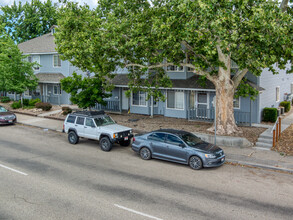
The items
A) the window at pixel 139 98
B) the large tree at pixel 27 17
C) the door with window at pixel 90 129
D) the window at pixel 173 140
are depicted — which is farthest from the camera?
the large tree at pixel 27 17

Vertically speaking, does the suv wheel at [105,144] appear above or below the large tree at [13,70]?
below

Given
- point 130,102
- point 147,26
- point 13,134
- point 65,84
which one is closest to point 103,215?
point 147,26

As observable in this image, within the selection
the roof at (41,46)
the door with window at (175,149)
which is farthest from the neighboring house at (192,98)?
the door with window at (175,149)

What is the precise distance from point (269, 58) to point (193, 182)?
23.1ft

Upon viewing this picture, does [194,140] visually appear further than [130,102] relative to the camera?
No

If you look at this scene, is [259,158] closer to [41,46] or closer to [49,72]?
[49,72]

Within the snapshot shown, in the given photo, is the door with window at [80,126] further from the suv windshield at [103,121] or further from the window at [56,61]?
the window at [56,61]

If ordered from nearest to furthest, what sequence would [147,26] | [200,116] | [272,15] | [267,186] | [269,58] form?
[267,186], [272,15], [269,58], [147,26], [200,116]

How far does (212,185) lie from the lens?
421 inches

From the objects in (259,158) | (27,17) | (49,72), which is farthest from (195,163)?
(27,17)

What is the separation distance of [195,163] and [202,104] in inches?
434

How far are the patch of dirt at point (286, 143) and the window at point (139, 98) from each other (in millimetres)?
12488

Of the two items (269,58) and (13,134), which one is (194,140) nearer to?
(269,58)

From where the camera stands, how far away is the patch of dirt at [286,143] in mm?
15003
